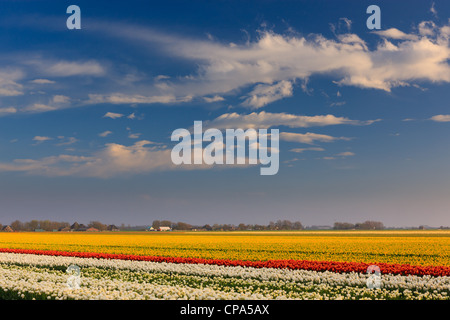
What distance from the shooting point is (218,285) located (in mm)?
16578

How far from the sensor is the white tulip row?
45.3 feet

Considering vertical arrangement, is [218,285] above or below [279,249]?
above

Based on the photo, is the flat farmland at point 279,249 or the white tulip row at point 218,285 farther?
the flat farmland at point 279,249

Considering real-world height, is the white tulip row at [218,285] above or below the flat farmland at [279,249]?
above

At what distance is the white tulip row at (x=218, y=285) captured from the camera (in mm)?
13805

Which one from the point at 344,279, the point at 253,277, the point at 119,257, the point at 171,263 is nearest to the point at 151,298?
the point at 253,277

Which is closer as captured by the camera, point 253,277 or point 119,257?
point 253,277

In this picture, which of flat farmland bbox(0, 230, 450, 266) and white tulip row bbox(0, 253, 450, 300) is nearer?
white tulip row bbox(0, 253, 450, 300)

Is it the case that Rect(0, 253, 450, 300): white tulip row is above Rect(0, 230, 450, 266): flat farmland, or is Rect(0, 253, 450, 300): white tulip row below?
above

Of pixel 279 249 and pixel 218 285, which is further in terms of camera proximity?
pixel 279 249

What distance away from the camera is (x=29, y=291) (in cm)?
1470
